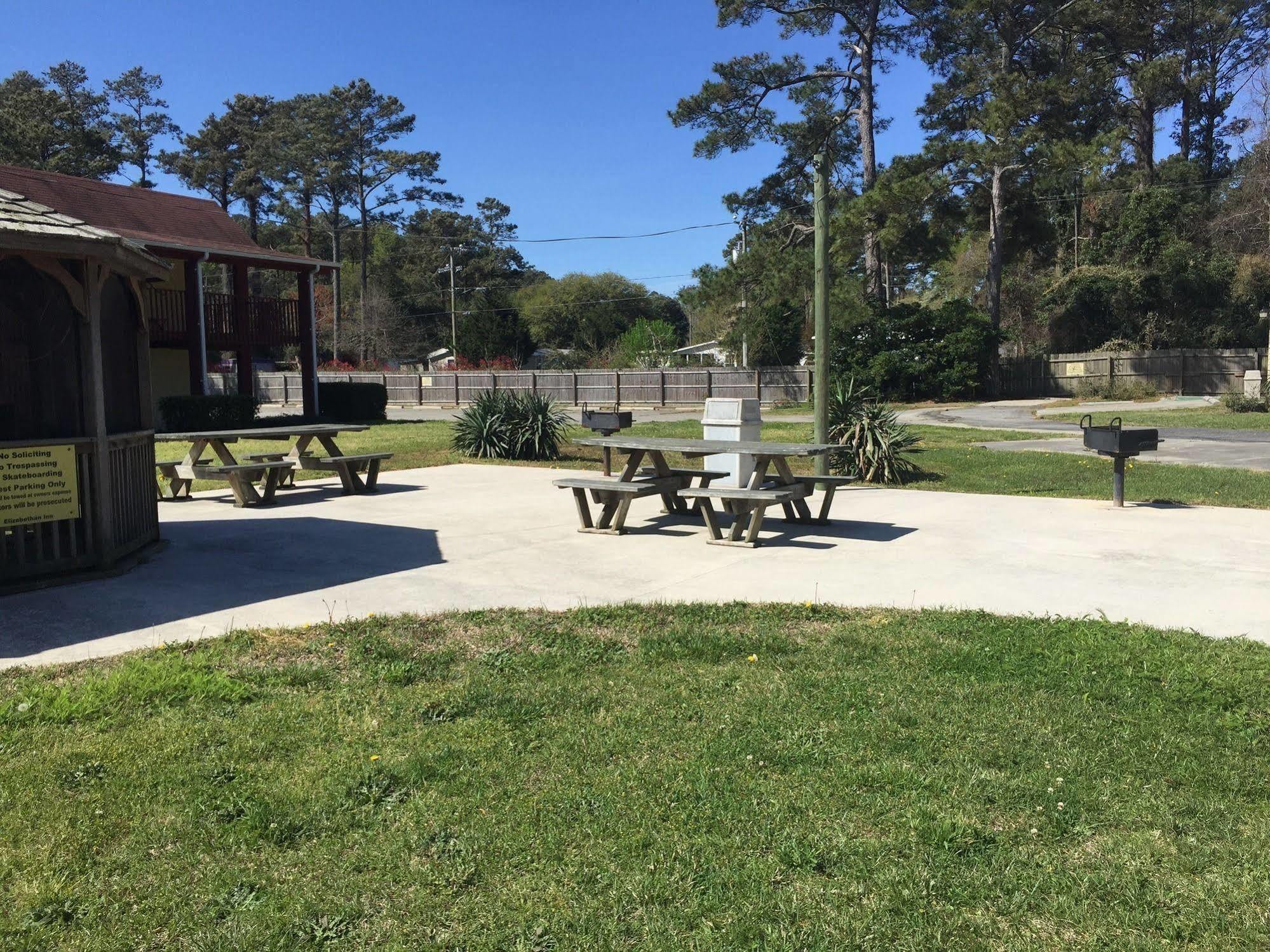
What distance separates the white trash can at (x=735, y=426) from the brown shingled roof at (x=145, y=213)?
17.7 meters

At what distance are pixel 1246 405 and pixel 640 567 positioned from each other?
25.7 metres

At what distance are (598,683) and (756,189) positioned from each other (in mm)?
38980

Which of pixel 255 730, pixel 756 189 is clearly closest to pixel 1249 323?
pixel 756 189

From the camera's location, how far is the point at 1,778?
366 centimetres

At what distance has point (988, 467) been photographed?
14742 millimetres

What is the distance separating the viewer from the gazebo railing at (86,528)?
22.5 feet

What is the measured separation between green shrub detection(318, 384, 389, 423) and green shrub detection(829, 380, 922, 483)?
1793 cm

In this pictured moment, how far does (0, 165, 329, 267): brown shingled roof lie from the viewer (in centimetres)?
2408

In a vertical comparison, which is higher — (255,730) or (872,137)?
(872,137)

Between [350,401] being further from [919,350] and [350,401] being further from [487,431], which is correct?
[919,350]

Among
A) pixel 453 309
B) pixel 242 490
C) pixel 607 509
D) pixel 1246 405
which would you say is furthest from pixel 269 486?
pixel 453 309

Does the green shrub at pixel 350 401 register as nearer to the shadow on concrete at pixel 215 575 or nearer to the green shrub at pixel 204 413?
the green shrub at pixel 204 413

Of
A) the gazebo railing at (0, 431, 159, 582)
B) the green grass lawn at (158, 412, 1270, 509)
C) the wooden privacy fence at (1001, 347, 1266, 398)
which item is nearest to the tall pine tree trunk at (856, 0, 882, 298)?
the wooden privacy fence at (1001, 347, 1266, 398)

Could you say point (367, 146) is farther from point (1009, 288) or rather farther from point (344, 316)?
point (1009, 288)
